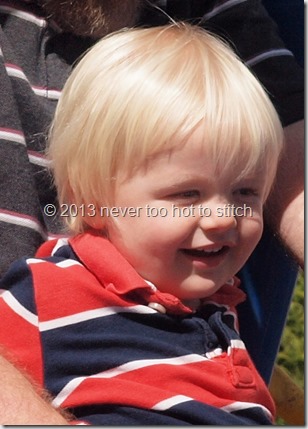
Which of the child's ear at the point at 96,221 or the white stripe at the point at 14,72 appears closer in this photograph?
the child's ear at the point at 96,221

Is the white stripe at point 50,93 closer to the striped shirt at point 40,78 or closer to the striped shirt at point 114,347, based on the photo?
the striped shirt at point 40,78

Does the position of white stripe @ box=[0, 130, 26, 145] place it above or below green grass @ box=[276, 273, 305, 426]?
above

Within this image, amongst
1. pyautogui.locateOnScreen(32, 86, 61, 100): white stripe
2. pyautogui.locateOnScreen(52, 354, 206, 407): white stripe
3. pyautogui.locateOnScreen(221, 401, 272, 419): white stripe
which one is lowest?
pyautogui.locateOnScreen(221, 401, 272, 419): white stripe

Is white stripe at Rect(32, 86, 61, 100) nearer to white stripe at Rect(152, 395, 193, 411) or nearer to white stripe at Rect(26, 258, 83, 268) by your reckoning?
white stripe at Rect(26, 258, 83, 268)

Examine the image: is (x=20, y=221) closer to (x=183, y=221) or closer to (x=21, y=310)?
(x=21, y=310)

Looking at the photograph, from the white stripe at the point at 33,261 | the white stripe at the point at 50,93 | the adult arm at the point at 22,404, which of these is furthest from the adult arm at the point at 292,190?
the adult arm at the point at 22,404

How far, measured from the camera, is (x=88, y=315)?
1538 millimetres

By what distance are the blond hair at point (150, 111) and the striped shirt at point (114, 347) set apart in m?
0.13

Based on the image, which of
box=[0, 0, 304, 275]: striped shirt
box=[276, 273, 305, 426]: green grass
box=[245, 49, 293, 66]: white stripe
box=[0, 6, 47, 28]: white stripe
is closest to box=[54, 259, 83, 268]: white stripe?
box=[0, 0, 304, 275]: striped shirt

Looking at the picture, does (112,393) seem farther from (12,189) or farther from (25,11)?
(25,11)

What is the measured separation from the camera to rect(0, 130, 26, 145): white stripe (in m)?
1.68

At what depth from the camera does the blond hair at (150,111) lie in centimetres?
152

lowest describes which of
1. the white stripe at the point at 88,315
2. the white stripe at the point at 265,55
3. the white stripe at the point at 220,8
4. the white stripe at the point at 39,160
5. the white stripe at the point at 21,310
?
the white stripe at the point at 88,315

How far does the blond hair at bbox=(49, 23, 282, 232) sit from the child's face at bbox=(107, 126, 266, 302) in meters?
0.03
